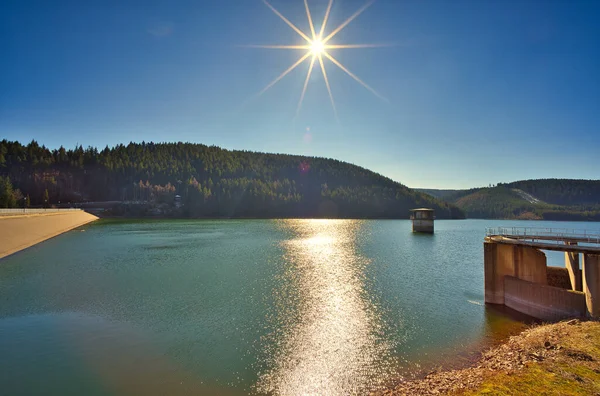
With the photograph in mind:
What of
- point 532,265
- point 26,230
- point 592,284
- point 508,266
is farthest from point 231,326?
point 26,230

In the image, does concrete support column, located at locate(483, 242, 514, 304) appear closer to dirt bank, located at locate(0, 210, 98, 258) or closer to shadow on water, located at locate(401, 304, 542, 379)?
shadow on water, located at locate(401, 304, 542, 379)

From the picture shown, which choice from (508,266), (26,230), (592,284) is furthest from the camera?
(26,230)

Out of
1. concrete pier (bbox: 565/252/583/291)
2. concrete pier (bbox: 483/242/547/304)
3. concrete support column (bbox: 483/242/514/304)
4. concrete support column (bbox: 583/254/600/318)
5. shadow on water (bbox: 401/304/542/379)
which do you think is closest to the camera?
shadow on water (bbox: 401/304/542/379)

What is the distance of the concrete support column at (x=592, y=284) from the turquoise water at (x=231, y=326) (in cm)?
429

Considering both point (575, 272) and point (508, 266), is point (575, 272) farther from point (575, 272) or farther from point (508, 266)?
point (508, 266)

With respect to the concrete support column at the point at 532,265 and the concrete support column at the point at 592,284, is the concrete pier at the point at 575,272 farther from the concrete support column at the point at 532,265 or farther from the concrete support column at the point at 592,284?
→ the concrete support column at the point at 592,284

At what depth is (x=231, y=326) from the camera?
72.1 ft

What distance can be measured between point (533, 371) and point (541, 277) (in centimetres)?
1537

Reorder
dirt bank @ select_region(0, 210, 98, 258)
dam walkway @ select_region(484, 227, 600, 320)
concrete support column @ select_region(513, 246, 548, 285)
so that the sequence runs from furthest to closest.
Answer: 1. dirt bank @ select_region(0, 210, 98, 258)
2. concrete support column @ select_region(513, 246, 548, 285)
3. dam walkway @ select_region(484, 227, 600, 320)

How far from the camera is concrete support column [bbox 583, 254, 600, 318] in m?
19.4

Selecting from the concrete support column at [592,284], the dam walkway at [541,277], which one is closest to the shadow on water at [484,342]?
the dam walkway at [541,277]

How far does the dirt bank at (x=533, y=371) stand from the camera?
1163 cm

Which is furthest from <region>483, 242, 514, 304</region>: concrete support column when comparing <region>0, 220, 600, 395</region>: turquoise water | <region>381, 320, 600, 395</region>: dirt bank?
<region>381, 320, 600, 395</region>: dirt bank

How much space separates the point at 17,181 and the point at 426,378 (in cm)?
25672
